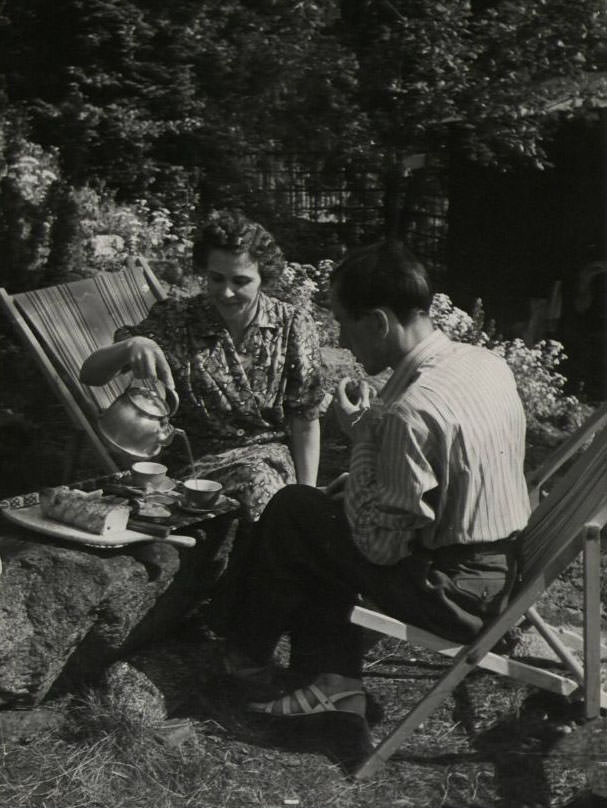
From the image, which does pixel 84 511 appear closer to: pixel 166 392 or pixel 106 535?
pixel 106 535

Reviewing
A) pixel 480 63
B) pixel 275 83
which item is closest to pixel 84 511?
pixel 275 83

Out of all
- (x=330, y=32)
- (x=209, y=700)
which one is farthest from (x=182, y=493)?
(x=330, y=32)

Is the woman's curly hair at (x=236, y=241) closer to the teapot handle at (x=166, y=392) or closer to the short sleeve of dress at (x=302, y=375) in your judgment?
the short sleeve of dress at (x=302, y=375)

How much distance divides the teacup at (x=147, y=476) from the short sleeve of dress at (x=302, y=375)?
653 millimetres

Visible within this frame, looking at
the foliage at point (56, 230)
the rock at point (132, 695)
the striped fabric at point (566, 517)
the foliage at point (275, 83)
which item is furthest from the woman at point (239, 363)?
the foliage at point (275, 83)

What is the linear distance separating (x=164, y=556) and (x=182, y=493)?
0.81 feet

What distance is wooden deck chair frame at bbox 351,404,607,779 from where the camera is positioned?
3.03 metres

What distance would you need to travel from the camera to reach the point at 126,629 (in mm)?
3416

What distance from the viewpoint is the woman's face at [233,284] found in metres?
3.90

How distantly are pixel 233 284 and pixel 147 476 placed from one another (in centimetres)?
76

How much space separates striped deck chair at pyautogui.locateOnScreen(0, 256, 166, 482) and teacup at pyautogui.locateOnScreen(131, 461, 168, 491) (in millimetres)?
872

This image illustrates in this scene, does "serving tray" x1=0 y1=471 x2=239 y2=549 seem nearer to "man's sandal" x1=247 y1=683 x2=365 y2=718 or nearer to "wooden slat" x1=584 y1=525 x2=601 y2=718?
"man's sandal" x1=247 y1=683 x2=365 y2=718

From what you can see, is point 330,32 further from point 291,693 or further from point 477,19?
point 291,693

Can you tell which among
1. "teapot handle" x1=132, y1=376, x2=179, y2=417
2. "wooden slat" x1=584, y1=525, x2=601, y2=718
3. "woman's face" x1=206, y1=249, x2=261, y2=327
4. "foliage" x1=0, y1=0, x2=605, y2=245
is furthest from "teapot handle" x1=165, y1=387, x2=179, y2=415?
"foliage" x1=0, y1=0, x2=605, y2=245
